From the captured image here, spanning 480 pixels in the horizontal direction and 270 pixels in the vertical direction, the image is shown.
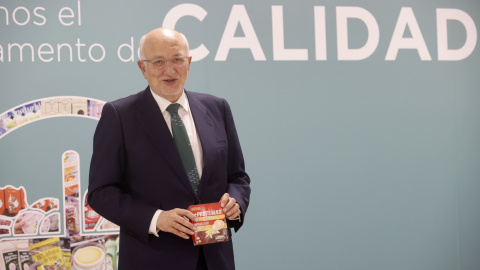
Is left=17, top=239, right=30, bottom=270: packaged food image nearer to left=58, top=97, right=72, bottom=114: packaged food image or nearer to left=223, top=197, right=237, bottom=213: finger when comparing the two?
left=58, top=97, right=72, bottom=114: packaged food image

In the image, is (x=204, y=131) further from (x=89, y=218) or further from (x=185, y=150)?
(x=89, y=218)

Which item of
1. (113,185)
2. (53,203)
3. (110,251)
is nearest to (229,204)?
(113,185)

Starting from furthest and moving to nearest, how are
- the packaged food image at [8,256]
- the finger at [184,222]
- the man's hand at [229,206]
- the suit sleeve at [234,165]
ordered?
the packaged food image at [8,256], the suit sleeve at [234,165], the man's hand at [229,206], the finger at [184,222]

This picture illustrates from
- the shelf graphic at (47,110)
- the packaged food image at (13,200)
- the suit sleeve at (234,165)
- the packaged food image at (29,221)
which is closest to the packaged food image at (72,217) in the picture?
the packaged food image at (29,221)

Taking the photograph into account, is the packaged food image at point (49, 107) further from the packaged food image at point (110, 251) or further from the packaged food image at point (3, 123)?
the packaged food image at point (110, 251)

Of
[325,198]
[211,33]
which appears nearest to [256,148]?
[325,198]

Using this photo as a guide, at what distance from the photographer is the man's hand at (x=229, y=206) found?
73.8 inches

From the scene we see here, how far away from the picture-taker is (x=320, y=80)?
3.58m

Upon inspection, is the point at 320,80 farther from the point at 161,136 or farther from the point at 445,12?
the point at 161,136

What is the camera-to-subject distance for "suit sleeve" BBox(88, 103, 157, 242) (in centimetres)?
184

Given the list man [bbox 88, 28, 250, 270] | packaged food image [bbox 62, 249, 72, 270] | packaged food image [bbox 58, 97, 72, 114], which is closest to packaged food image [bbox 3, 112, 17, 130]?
packaged food image [bbox 58, 97, 72, 114]

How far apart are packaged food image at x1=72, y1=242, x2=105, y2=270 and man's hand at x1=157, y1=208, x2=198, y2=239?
1673mm

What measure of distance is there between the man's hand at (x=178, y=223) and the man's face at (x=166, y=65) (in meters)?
0.50

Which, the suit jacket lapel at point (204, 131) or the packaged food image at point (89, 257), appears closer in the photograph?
the suit jacket lapel at point (204, 131)
